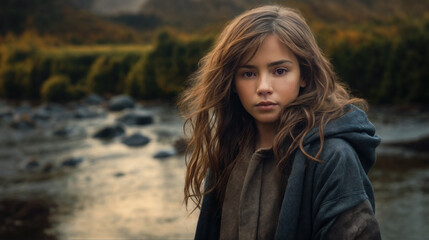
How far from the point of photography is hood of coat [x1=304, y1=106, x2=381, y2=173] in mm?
1646

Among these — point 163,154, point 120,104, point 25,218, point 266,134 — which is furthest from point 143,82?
point 266,134

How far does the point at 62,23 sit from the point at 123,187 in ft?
91.9

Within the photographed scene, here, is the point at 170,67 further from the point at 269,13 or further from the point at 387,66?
the point at 269,13

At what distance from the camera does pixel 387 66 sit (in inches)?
613

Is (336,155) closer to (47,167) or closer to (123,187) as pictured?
(123,187)

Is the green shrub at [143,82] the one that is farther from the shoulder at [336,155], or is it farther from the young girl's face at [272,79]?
the shoulder at [336,155]

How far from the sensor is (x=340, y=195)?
5.14 ft

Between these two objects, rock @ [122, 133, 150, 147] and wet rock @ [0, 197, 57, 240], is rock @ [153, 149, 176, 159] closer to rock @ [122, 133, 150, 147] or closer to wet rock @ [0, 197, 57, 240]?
rock @ [122, 133, 150, 147]

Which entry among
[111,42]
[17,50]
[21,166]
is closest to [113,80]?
[17,50]

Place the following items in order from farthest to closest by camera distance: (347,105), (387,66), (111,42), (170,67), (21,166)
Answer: (111,42), (170,67), (387,66), (21,166), (347,105)

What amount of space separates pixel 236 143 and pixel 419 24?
15824 mm

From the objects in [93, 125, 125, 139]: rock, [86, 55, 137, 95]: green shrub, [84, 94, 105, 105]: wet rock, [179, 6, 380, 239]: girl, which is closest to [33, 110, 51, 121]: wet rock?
[84, 94, 105, 105]: wet rock

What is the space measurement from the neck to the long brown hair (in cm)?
5

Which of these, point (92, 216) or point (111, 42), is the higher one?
point (92, 216)
